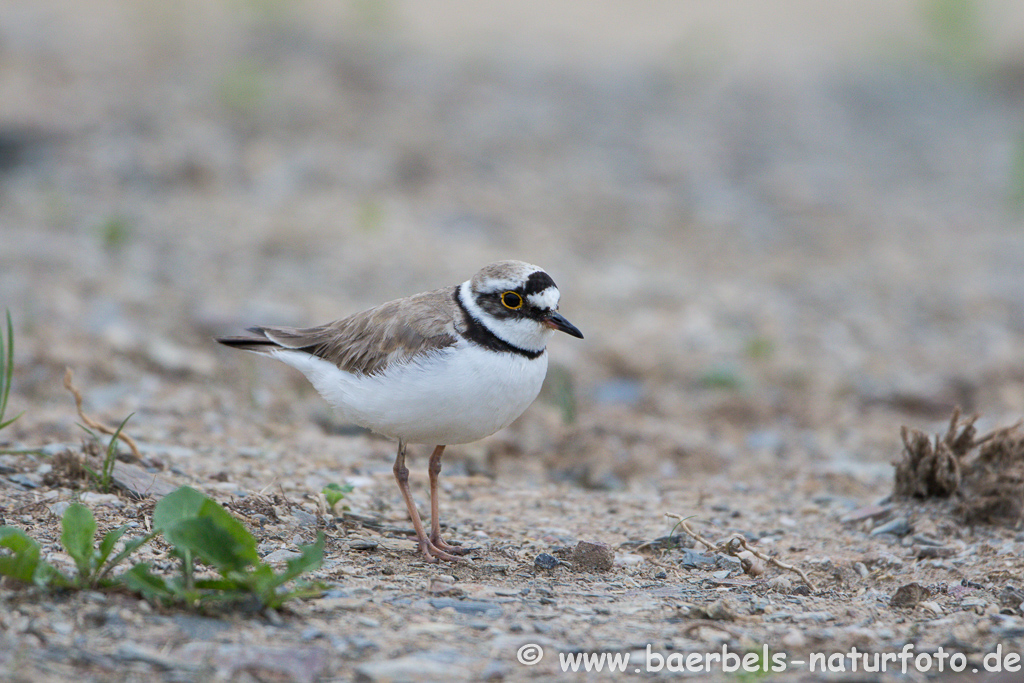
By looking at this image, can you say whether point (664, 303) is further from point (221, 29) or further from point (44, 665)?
point (221, 29)

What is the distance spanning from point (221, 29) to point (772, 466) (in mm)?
10584

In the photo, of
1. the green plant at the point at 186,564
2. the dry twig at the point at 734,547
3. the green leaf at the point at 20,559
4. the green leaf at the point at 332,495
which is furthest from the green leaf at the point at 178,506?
the dry twig at the point at 734,547

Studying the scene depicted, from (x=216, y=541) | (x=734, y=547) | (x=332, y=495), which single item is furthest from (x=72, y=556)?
(x=734, y=547)

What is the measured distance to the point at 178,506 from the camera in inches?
138

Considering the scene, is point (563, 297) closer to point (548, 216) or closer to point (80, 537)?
point (548, 216)

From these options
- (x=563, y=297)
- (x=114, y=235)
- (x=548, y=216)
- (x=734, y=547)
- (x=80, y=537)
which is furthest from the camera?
(x=548, y=216)

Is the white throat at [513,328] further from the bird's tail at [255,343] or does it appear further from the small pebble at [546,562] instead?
the bird's tail at [255,343]

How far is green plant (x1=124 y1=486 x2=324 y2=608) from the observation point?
3.32 meters

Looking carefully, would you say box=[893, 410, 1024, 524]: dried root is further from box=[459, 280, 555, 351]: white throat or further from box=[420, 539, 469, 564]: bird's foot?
box=[420, 539, 469, 564]: bird's foot

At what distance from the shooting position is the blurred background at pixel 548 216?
6.71 metres

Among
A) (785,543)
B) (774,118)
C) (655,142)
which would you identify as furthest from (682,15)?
(785,543)

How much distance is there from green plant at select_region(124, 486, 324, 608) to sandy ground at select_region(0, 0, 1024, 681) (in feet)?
0.27

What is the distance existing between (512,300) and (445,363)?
1.51 ft

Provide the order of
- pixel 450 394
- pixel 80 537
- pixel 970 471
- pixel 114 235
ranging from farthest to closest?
pixel 114 235 → pixel 970 471 → pixel 450 394 → pixel 80 537
